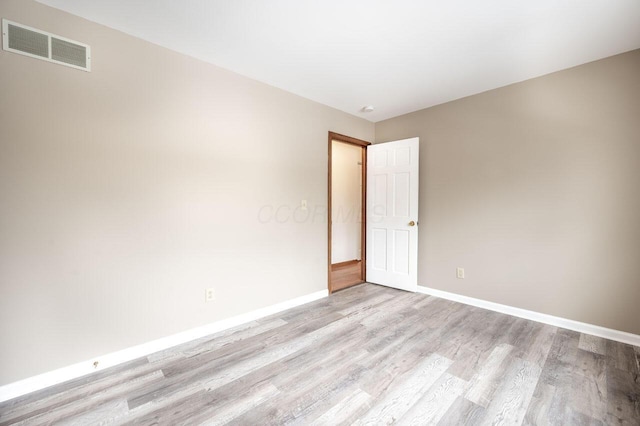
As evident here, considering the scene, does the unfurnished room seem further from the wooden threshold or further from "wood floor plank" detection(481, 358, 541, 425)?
the wooden threshold

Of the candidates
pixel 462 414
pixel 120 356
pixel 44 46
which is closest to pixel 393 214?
pixel 462 414

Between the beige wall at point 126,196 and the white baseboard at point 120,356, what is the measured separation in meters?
0.05

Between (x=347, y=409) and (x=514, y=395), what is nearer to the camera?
(x=347, y=409)

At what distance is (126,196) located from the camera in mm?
2033

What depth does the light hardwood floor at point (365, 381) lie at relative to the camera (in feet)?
4.91

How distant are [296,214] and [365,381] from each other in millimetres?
1886

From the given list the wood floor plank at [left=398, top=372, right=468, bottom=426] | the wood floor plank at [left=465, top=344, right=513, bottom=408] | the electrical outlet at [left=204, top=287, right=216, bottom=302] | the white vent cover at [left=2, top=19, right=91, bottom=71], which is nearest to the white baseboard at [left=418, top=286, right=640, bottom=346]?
the wood floor plank at [left=465, top=344, right=513, bottom=408]

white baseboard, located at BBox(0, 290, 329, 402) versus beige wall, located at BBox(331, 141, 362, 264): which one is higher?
beige wall, located at BBox(331, 141, 362, 264)

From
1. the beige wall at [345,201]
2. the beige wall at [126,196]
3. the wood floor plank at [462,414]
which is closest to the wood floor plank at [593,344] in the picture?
the wood floor plank at [462,414]

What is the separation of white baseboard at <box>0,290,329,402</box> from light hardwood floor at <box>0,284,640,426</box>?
0.20ft

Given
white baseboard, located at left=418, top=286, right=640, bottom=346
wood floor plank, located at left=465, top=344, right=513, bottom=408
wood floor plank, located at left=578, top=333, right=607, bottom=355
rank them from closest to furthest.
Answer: wood floor plank, located at left=465, top=344, right=513, bottom=408
wood floor plank, located at left=578, top=333, right=607, bottom=355
white baseboard, located at left=418, top=286, right=640, bottom=346

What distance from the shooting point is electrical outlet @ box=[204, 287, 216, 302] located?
2.45 m

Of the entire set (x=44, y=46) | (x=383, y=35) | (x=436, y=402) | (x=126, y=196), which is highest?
(x=383, y=35)

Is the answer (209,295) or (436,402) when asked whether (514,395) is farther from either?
(209,295)
